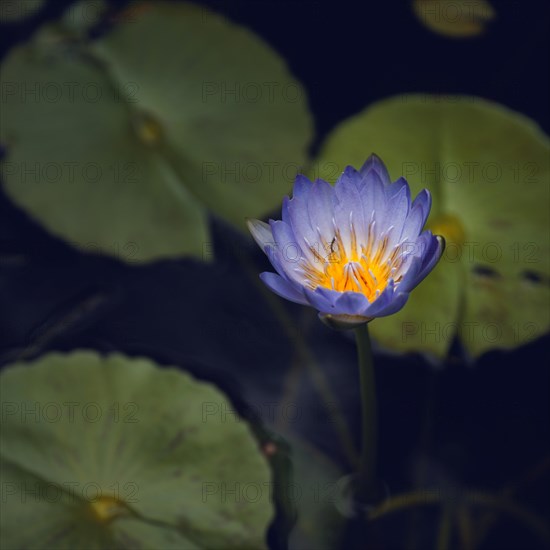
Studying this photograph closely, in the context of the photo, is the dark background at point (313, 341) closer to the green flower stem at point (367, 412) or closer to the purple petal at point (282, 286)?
the green flower stem at point (367, 412)

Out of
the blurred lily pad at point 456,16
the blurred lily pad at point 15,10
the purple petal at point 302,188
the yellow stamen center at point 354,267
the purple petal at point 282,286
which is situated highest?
the blurred lily pad at point 15,10

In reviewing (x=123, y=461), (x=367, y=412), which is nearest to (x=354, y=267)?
(x=367, y=412)

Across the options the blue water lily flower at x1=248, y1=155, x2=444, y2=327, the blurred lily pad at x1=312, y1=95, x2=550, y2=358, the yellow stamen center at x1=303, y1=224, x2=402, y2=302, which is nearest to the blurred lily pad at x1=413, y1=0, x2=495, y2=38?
the blurred lily pad at x1=312, y1=95, x2=550, y2=358

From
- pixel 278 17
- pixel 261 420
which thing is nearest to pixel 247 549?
pixel 261 420

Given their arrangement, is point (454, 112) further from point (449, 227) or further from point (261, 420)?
point (261, 420)

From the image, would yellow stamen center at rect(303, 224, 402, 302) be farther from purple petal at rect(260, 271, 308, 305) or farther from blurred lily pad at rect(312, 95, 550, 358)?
blurred lily pad at rect(312, 95, 550, 358)

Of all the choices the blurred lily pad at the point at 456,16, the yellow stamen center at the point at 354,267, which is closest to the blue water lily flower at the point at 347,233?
the yellow stamen center at the point at 354,267
